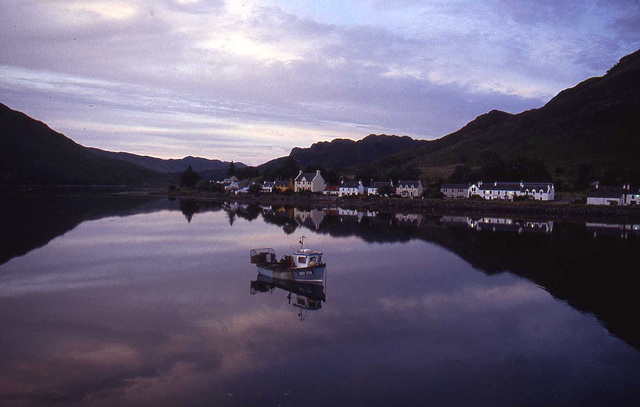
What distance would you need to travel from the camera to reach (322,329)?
68.2 feet

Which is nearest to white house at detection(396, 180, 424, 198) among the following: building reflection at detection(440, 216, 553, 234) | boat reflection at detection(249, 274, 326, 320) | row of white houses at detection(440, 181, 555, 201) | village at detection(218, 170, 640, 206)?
village at detection(218, 170, 640, 206)

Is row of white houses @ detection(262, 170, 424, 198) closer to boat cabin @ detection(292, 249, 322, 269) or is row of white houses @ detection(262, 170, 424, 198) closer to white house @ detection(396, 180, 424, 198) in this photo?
white house @ detection(396, 180, 424, 198)

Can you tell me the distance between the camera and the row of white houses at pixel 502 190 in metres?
97.1

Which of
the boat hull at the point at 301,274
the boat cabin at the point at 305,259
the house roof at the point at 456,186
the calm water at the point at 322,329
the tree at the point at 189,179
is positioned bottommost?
the calm water at the point at 322,329

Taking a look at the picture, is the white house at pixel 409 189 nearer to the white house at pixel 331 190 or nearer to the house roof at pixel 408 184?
the house roof at pixel 408 184

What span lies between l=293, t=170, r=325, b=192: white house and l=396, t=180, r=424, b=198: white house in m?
24.7

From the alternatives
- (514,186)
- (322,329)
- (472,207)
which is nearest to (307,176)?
(472,207)

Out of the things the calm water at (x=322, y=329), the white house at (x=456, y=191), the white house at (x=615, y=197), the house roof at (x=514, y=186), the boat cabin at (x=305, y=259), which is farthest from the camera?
the white house at (x=456, y=191)

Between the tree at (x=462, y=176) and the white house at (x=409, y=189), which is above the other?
the tree at (x=462, y=176)

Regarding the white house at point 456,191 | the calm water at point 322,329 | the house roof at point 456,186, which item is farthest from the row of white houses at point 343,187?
the calm water at point 322,329

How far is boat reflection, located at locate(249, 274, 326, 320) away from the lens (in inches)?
975

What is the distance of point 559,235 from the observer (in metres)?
55.5

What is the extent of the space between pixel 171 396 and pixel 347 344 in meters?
7.52

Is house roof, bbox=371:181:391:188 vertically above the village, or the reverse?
house roof, bbox=371:181:391:188
